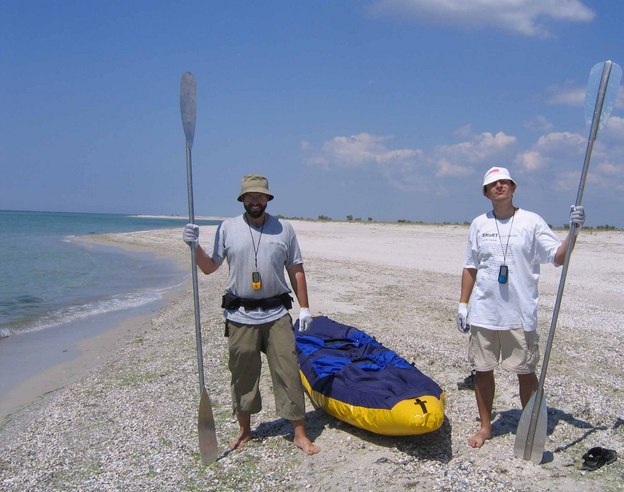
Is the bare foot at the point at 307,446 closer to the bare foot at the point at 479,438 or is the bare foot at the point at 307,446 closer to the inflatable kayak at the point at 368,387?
the inflatable kayak at the point at 368,387

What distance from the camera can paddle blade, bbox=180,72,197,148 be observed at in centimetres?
528

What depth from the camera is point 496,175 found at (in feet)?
15.5

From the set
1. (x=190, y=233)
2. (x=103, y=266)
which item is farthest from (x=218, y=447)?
(x=103, y=266)

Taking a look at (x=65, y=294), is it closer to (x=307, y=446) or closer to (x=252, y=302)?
(x=252, y=302)

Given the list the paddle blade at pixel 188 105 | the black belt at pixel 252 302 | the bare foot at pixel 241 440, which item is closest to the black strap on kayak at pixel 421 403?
the black belt at pixel 252 302

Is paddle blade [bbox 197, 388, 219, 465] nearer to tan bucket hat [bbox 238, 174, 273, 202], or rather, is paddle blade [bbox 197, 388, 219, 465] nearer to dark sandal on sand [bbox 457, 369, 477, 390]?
tan bucket hat [bbox 238, 174, 273, 202]

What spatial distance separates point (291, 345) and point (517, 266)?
2136mm

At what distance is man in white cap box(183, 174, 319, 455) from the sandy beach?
505 mm

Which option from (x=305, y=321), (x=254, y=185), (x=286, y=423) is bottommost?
(x=286, y=423)

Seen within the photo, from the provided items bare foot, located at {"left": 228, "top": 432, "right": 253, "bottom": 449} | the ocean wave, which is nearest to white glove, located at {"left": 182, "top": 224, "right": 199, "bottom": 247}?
bare foot, located at {"left": 228, "top": 432, "right": 253, "bottom": 449}

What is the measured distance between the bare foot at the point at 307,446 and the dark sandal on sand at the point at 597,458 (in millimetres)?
2286

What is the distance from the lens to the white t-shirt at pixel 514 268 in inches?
182

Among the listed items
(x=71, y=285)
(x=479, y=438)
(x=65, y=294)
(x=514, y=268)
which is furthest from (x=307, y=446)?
(x=71, y=285)

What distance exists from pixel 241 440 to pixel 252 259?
181cm
